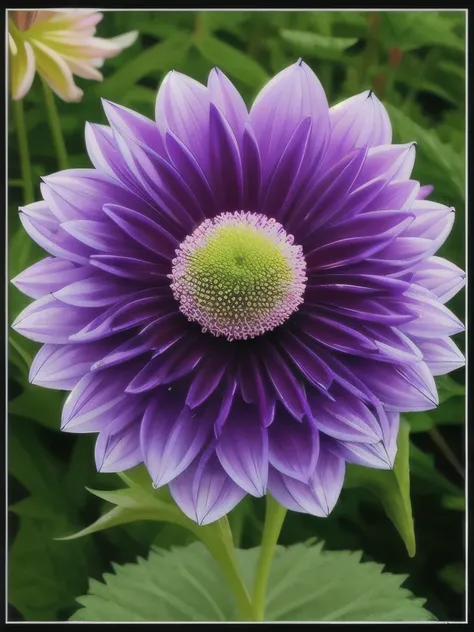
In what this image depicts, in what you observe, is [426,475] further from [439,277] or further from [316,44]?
[316,44]

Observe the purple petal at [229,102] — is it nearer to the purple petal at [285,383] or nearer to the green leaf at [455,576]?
the purple petal at [285,383]

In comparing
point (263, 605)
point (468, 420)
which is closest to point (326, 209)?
point (468, 420)

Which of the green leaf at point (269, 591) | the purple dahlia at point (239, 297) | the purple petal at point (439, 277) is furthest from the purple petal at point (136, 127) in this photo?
the green leaf at point (269, 591)

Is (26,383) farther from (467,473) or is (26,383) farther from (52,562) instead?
(467,473)

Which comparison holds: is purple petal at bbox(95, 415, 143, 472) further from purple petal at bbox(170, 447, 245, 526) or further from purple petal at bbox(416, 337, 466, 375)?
purple petal at bbox(416, 337, 466, 375)

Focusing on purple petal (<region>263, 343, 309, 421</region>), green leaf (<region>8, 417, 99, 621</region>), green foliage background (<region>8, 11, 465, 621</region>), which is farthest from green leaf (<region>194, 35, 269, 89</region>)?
green leaf (<region>8, 417, 99, 621</region>)
